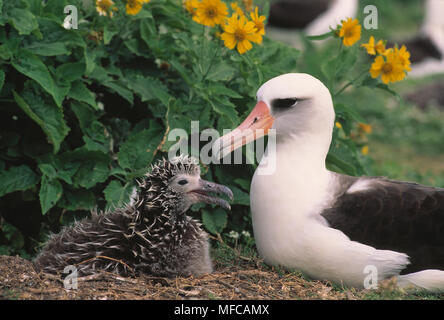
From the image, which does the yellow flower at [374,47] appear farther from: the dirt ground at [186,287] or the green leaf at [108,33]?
the green leaf at [108,33]

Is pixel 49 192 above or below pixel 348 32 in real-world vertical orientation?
below

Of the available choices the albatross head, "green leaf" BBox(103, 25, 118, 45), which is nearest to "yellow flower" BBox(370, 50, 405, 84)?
the albatross head

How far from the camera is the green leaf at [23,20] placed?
4.46m

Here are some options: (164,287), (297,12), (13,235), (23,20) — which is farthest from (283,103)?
(297,12)

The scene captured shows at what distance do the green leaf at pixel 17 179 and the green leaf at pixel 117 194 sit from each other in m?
0.58

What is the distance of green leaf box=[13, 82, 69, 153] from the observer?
466 cm

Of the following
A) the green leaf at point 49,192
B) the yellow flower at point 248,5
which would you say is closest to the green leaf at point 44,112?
the green leaf at point 49,192

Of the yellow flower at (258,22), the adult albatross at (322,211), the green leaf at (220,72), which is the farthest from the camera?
the green leaf at (220,72)

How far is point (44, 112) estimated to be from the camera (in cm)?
477

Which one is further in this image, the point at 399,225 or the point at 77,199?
the point at 77,199

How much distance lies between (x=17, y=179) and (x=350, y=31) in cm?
286

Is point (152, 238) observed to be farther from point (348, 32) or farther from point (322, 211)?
point (348, 32)

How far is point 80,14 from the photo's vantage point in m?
5.09
